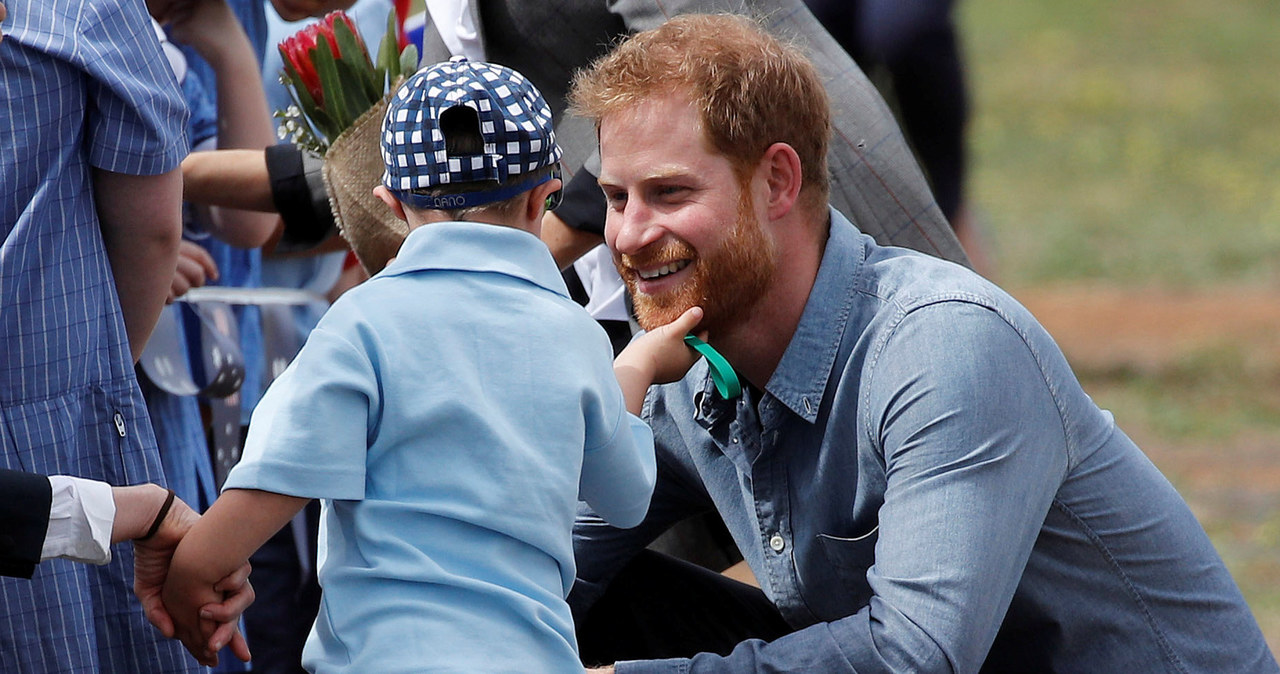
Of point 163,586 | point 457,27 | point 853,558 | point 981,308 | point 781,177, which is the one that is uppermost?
point 457,27

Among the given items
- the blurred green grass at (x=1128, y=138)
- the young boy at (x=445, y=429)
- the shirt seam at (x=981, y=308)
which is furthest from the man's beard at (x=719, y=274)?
the blurred green grass at (x=1128, y=138)

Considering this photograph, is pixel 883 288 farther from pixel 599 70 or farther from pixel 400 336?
pixel 400 336

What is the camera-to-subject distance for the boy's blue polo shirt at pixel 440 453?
1.94 meters

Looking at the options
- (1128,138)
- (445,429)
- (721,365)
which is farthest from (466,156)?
(1128,138)

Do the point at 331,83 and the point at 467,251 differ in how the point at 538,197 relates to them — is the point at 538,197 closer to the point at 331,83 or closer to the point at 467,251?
the point at 467,251

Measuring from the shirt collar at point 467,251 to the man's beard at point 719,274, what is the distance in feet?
1.25

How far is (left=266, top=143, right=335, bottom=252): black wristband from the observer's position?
3186 mm

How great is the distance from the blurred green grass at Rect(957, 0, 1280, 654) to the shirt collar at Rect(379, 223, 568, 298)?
3.35m

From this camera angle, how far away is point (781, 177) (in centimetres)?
247

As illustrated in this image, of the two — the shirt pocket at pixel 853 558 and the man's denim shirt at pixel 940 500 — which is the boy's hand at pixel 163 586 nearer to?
the man's denim shirt at pixel 940 500

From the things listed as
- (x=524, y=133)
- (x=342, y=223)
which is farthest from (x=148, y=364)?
(x=524, y=133)

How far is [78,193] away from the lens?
2551mm

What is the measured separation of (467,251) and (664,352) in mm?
451

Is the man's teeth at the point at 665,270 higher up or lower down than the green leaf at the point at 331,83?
lower down
